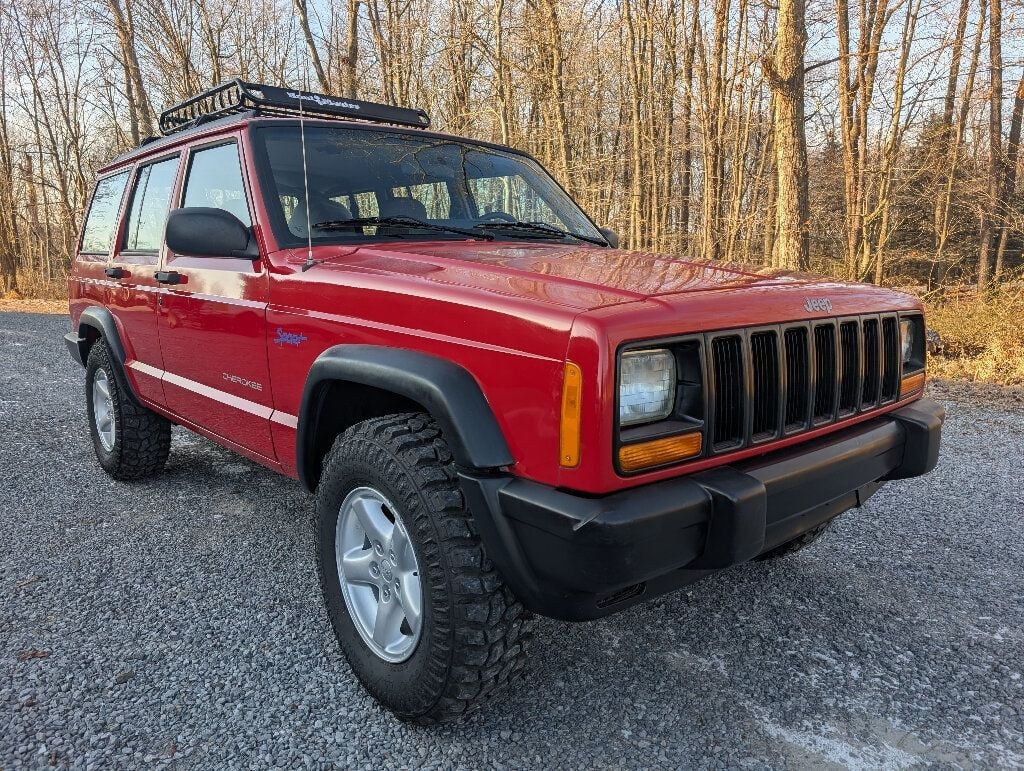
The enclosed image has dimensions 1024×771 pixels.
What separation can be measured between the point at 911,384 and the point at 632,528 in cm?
163

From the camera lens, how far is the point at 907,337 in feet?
8.78

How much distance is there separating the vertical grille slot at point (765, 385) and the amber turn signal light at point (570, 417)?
59 centimetres

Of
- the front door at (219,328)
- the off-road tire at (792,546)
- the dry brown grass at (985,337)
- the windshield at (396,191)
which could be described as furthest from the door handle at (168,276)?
the dry brown grass at (985,337)

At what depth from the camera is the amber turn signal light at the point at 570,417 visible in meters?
1.63

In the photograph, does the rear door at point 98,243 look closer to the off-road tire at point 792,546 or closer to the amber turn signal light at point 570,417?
the amber turn signal light at point 570,417

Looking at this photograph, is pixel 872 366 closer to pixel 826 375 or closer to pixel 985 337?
pixel 826 375

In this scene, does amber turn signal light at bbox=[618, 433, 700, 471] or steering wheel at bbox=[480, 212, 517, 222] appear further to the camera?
steering wheel at bbox=[480, 212, 517, 222]

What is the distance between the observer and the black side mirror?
2.50 m

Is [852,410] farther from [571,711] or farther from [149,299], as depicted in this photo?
[149,299]

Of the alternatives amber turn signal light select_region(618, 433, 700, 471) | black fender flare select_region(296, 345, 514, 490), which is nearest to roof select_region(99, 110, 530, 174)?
black fender flare select_region(296, 345, 514, 490)

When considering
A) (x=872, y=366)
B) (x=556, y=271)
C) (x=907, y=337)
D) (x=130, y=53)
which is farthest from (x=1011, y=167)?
(x=130, y=53)

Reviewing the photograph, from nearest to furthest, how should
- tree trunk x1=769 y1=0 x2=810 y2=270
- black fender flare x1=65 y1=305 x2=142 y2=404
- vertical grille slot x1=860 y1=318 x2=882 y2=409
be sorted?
1. vertical grille slot x1=860 y1=318 x2=882 y2=409
2. black fender flare x1=65 y1=305 x2=142 y2=404
3. tree trunk x1=769 y1=0 x2=810 y2=270

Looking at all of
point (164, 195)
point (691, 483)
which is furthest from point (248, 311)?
point (691, 483)

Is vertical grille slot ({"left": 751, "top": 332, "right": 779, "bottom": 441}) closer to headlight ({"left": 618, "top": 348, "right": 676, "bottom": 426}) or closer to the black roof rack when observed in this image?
headlight ({"left": 618, "top": 348, "right": 676, "bottom": 426})
